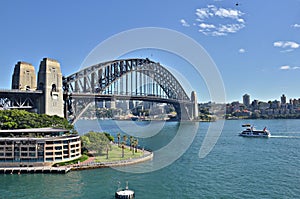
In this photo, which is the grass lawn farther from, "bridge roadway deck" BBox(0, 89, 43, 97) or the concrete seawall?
"bridge roadway deck" BBox(0, 89, 43, 97)

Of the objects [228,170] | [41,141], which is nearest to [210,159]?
[228,170]

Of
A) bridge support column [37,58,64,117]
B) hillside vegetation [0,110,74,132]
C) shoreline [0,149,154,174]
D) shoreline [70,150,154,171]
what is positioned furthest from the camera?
bridge support column [37,58,64,117]

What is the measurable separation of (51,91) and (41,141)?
1491 centimetres

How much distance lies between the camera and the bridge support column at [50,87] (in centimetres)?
4066

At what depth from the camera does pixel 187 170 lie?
26.5m

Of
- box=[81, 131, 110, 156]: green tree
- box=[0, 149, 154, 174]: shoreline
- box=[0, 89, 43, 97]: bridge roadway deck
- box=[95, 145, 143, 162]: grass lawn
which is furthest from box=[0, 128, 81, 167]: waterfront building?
box=[0, 89, 43, 97]: bridge roadway deck

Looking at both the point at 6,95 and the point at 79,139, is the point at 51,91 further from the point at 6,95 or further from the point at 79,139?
the point at 79,139

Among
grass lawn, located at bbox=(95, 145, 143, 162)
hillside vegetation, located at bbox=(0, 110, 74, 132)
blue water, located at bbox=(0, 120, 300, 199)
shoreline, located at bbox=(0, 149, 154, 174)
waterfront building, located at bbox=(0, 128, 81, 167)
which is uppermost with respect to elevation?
hillside vegetation, located at bbox=(0, 110, 74, 132)

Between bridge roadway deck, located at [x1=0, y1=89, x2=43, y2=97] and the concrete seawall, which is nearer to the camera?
the concrete seawall

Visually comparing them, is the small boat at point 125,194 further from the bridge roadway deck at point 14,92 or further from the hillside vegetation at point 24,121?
the bridge roadway deck at point 14,92

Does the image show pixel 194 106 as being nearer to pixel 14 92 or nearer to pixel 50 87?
pixel 50 87

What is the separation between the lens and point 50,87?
135 ft

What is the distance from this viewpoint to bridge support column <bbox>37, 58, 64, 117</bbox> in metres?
40.7

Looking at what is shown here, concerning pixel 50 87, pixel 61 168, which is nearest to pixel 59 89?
pixel 50 87
